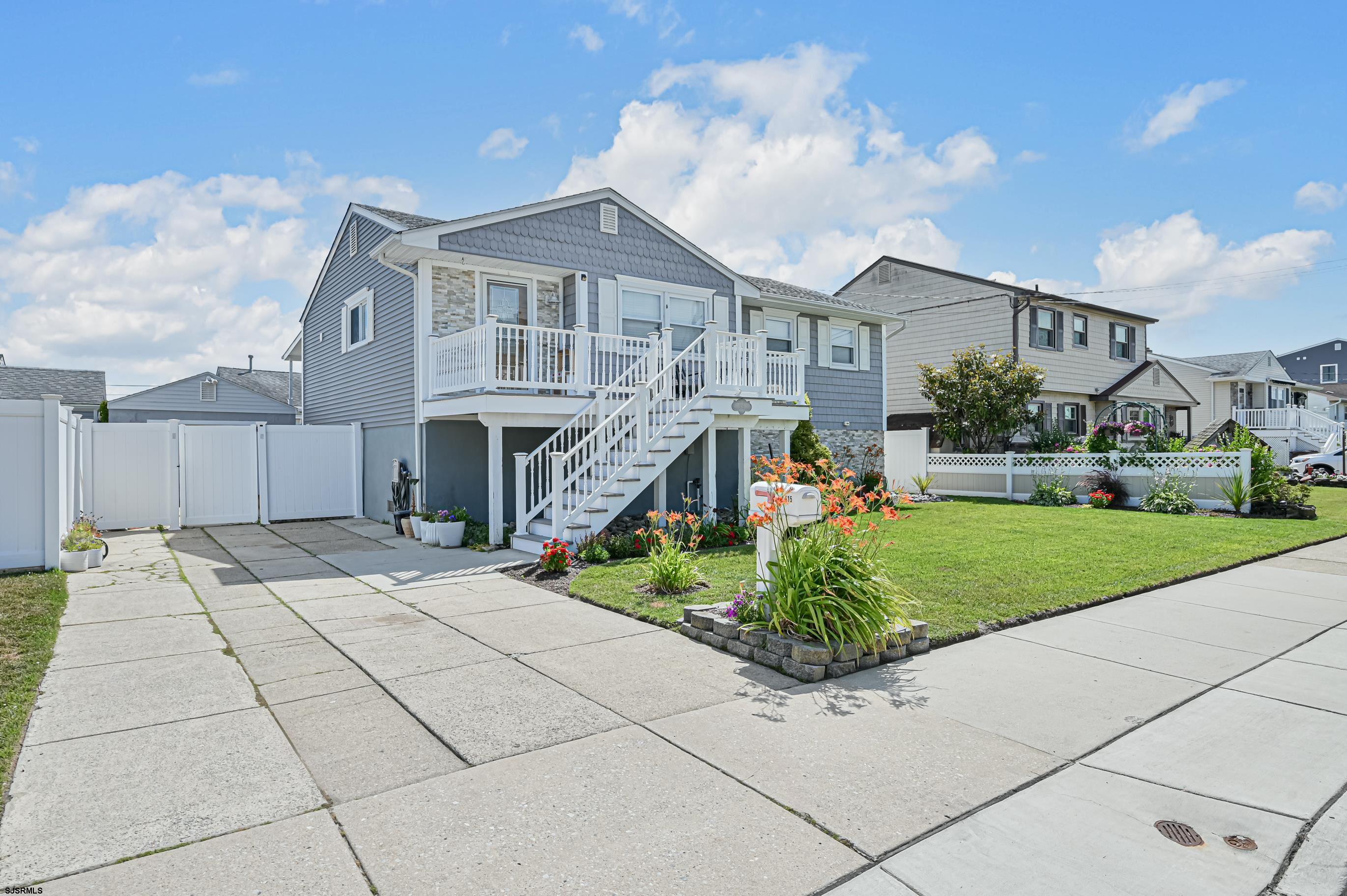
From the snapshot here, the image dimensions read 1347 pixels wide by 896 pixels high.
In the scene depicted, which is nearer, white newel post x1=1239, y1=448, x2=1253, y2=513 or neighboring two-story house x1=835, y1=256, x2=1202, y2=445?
white newel post x1=1239, y1=448, x2=1253, y2=513

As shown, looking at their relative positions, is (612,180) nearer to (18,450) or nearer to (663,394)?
(663,394)

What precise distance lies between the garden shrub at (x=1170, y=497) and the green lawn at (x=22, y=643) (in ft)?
57.3

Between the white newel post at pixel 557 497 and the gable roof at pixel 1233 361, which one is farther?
the gable roof at pixel 1233 361

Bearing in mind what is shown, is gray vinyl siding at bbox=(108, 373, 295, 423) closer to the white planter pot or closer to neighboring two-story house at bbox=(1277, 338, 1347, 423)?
the white planter pot

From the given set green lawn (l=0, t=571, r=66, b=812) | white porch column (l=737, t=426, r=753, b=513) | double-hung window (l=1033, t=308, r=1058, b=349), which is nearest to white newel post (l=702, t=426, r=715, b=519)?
white porch column (l=737, t=426, r=753, b=513)

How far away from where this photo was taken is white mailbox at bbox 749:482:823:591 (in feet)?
18.0

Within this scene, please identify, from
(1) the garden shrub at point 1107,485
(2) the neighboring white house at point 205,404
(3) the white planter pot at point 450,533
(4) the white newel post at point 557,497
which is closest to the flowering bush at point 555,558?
(4) the white newel post at point 557,497

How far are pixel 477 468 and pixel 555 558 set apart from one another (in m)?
4.71

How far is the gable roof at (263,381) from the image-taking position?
3086 cm

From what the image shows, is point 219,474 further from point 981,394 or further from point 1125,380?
point 1125,380

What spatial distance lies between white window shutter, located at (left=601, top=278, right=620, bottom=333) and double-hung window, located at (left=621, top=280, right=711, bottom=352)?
241 mm

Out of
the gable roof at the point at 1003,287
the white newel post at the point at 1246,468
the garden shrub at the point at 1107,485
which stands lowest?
the garden shrub at the point at 1107,485

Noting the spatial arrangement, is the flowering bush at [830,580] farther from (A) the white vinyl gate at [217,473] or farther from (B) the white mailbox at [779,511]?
(A) the white vinyl gate at [217,473]

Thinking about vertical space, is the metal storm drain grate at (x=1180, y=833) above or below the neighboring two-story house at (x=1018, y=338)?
below
